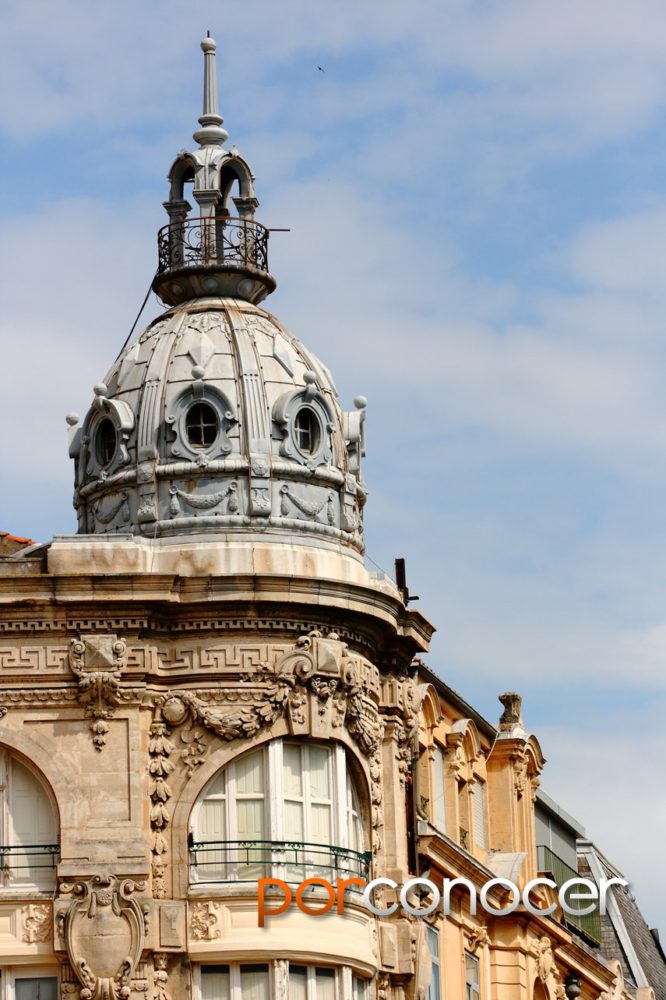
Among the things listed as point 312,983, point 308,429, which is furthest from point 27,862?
point 308,429

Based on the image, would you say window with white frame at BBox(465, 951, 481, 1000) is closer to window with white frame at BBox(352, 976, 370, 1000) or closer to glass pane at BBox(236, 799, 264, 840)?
window with white frame at BBox(352, 976, 370, 1000)

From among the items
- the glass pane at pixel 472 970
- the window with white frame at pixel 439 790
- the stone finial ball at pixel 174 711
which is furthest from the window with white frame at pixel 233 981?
the glass pane at pixel 472 970

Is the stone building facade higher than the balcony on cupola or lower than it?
lower

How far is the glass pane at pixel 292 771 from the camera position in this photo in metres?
53.9

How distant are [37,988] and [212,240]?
51.6ft

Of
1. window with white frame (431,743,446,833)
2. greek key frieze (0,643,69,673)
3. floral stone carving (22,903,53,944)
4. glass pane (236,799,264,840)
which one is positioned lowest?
floral stone carving (22,903,53,944)

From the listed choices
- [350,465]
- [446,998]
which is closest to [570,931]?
[446,998]

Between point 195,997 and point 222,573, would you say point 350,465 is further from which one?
point 195,997

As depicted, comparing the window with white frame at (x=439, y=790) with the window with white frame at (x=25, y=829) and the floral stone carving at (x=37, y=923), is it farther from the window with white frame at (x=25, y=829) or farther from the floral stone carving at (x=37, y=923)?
the floral stone carving at (x=37, y=923)

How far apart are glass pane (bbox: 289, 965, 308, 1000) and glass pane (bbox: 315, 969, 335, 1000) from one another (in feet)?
0.90

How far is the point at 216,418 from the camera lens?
56.0 m

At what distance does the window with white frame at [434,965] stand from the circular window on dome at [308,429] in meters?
10.4

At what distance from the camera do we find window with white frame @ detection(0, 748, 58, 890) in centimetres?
5306

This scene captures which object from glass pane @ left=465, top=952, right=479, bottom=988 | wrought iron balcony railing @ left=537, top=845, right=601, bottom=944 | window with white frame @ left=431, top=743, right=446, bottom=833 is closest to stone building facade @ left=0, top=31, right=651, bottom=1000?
window with white frame @ left=431, top=743, right=446, bottom=833
